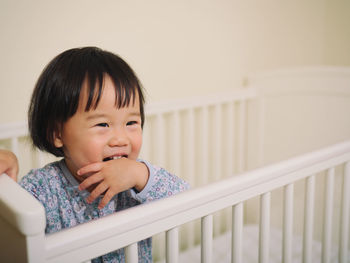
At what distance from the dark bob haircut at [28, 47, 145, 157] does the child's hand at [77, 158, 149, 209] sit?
10 cm

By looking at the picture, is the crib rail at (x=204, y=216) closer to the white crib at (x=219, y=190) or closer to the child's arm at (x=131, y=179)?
the white crib at (x=219, y=190)

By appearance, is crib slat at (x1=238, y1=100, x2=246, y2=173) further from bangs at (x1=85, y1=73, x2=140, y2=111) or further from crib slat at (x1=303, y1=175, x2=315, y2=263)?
bangs at (x1=85, y1=73, x2=140, y2=111)

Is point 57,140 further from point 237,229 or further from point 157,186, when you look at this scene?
point 237,229

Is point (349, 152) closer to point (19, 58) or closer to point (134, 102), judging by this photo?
point (134, 102)

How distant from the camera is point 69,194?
2.54ft

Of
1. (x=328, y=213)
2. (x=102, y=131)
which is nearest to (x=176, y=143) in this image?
(x=328, y=213)

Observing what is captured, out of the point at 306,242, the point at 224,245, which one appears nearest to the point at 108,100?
the point at 306,242

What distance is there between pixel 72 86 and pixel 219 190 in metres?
0.30

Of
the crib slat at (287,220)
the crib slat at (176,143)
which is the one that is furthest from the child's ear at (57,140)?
the crib slat at (176,143)

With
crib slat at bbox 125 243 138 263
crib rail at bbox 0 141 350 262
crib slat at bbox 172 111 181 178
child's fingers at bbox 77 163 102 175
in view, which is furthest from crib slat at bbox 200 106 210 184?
crib slat at bbox 125 243 138 263

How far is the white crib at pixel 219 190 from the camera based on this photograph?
49 cm

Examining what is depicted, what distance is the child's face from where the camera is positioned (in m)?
0.69

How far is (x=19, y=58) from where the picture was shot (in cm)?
109

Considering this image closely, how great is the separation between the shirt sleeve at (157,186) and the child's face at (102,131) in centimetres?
6
